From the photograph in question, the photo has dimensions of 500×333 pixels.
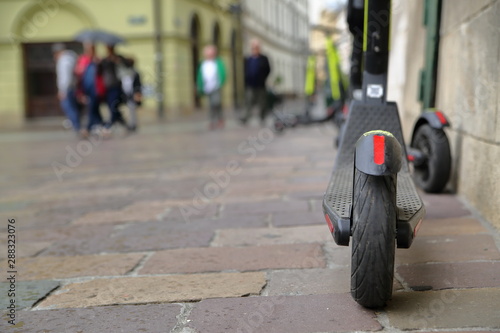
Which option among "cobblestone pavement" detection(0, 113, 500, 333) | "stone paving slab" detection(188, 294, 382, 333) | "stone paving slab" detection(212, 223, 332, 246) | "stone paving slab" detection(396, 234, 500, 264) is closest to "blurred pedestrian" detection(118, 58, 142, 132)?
"cobblestone pavement" detection(0, 113, 500, 333)

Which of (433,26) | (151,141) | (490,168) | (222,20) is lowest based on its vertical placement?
(151,141)

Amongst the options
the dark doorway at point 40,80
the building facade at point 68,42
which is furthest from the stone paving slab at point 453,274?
the dark doorway at point 40,80

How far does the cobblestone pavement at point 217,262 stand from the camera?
6.21 ft

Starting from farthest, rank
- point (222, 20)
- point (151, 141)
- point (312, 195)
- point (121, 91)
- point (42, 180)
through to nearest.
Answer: point (222, 20) → point (121, 91) → point (151, 141) → point (42, 180) → point (312, 195)

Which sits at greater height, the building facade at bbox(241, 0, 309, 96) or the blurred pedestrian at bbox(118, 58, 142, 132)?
the building facade at bbox(241, 0, 309, 96)

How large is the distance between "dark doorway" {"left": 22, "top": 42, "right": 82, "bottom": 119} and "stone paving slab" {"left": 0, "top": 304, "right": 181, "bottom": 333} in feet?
56.7

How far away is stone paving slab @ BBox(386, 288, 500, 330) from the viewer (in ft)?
5.82

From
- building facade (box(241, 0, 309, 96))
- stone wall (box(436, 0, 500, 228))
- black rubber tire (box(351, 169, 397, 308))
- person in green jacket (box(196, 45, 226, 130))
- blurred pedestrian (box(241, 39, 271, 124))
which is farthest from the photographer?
building facade (box(241, 0, 309, 96))

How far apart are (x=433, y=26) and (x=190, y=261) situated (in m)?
2.68

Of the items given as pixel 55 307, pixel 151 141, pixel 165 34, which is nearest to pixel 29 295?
pixel 55 307

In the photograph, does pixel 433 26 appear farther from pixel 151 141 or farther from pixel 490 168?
pixel 151 141

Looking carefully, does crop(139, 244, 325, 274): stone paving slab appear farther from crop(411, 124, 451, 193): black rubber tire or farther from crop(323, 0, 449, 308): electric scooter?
crop(411, 124, 451, 193): black rubber tire

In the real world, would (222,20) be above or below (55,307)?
above

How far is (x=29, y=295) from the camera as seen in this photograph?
2229 millimetres
